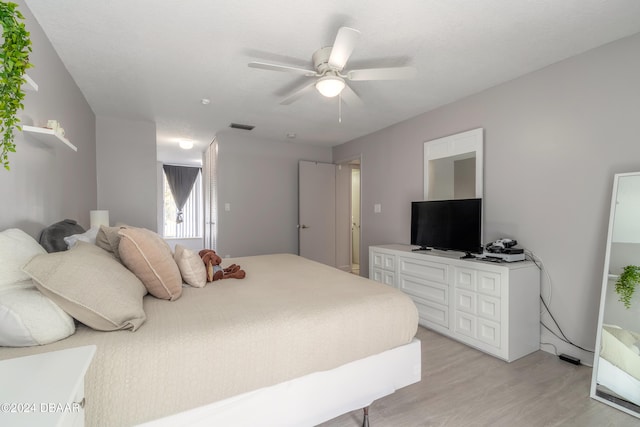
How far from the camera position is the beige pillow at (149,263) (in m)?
1.40

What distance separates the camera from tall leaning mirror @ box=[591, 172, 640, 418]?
1758 millimetres

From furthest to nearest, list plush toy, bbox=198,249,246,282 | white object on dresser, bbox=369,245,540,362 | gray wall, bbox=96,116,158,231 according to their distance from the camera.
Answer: gray wall, bbox=96,116,158,231
white object on dresser, bbox=369,245,540,362
plush toy, bbox=198,249,246,282

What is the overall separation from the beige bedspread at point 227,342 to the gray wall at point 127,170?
2796 millimetres

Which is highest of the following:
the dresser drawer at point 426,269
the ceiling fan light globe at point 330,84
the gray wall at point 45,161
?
the ceiling fan light globe at point 330,84

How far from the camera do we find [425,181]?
3.50 m

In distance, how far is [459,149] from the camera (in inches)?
122

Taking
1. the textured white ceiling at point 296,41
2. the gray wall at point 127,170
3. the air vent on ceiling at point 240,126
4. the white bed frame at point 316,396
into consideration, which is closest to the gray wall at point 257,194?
the air vent on ceiling at point 240,126

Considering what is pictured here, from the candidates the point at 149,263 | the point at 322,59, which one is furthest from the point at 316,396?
the point at 322,59

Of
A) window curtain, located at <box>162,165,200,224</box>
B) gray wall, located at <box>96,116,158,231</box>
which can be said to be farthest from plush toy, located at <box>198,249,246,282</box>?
window curtain, located at <box>162,165,200,224</box>

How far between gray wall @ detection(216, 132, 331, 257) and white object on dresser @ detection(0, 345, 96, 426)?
396 centimetres

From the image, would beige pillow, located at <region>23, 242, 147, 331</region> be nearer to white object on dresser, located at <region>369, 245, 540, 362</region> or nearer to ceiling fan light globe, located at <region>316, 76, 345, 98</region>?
ceiling fan light globe, located at <region>316, 76, 345, 98</region>

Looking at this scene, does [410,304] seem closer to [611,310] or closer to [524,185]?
[611,310]

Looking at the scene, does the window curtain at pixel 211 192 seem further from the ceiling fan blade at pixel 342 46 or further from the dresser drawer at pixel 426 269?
the ceiling fan blade at pixel 342 46

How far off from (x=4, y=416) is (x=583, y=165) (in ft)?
10.7
